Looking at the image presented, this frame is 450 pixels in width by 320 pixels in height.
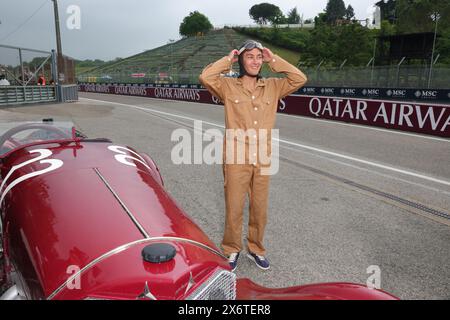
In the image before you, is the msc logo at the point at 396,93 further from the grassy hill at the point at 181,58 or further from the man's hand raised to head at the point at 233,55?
the grassy hill at the point at 181,58

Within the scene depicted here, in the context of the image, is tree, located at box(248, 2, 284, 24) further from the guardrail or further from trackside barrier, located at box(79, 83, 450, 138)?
trackside barrier, located at box(79, 83, 450, 138)

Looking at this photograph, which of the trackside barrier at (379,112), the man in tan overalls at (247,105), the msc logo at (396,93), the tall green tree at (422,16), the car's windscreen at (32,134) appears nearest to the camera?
the man in tan overalls at (247,105)

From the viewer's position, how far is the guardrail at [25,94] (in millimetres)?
16922

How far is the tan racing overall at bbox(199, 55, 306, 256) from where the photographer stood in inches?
123

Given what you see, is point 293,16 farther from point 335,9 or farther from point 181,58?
point 181,58

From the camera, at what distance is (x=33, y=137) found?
3.72 m

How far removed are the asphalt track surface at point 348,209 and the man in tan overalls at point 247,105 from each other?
735mm

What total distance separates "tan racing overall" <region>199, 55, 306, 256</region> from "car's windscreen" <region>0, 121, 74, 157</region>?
1675mm

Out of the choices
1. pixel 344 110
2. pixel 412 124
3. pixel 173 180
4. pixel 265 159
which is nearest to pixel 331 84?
pixel 344 110

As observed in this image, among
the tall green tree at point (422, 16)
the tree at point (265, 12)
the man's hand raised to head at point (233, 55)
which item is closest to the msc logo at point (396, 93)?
the man's hand raised to head at point (233, 55)

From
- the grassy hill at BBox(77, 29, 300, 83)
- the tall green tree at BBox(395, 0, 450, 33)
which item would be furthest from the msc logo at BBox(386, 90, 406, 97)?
the grassy hill at BBox(77, 29, 300, 83)

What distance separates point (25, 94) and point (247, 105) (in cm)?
1822

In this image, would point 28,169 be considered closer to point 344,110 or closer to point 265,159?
point 265,159

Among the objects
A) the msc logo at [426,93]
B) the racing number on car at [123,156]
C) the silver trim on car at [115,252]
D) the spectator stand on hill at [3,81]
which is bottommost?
the silver trim on car at [115,252]
